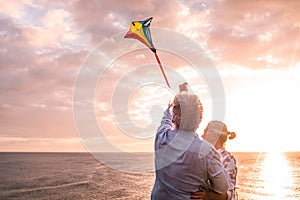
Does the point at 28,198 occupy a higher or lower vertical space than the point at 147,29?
lower

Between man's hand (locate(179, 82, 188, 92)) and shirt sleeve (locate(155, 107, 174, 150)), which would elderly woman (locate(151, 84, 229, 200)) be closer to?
shirt sleeve (locate(155, 107, 174, 150))

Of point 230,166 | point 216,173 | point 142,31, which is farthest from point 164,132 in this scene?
point 142,31

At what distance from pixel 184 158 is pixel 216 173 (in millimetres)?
327

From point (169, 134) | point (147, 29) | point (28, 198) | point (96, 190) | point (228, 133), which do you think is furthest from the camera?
point (96, 190)

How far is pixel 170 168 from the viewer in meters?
3.11

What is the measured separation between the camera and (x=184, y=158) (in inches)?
119

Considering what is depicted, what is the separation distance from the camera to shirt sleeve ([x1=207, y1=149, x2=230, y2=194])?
116 inches

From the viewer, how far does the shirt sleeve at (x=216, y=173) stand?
9.67 feet

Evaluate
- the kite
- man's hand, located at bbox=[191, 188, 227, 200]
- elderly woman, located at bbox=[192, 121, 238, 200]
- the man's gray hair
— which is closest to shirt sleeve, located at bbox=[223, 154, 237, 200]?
elderly woman, located at bbox=[192, 121, 238, 200]

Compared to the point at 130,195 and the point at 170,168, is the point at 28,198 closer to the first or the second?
the point at 130,195

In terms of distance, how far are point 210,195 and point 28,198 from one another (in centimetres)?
3308

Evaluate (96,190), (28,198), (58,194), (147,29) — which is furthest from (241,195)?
(147,29)

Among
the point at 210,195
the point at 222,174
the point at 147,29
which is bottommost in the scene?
the point at 210,195

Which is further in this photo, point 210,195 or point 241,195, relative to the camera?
point 241,195
